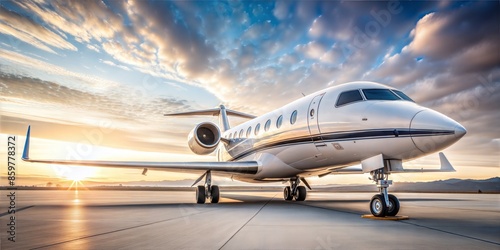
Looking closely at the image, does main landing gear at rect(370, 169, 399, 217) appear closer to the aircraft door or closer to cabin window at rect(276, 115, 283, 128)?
the aircraft door

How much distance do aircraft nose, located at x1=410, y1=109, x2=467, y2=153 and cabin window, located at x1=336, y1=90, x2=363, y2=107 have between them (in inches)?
67.1

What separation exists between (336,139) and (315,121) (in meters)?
1.04

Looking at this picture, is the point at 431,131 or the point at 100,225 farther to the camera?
the point at 431,131

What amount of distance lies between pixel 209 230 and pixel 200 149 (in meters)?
9.38

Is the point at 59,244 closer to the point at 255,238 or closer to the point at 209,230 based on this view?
the point at 209,230

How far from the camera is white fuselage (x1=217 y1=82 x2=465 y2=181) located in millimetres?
6719

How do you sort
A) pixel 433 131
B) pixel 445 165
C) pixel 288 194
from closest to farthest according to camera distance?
pixel 433 131
pixel 445 165
pixel 288 194

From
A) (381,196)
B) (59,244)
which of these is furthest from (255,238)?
(381,196)

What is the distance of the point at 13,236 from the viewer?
4.54 meters

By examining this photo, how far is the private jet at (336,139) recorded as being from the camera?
691 cm

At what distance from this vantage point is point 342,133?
8.28 metres

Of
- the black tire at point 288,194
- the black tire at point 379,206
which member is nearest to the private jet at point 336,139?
the black tire at point 379,206

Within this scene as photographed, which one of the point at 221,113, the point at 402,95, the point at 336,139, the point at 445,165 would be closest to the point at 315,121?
the point at 336,139

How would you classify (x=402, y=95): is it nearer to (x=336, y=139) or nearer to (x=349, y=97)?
(x=349, y=97)
